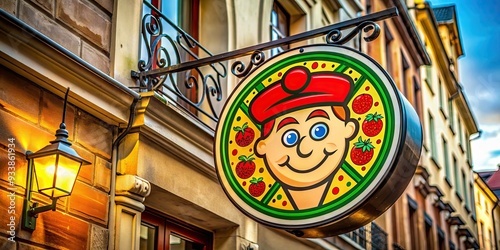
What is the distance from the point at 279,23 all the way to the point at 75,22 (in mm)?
5872

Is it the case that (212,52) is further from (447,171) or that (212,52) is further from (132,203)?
(447,171)

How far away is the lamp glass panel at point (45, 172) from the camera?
18.9 feet

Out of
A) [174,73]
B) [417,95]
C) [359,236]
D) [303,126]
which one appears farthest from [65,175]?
[417,95]

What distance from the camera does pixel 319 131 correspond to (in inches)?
246

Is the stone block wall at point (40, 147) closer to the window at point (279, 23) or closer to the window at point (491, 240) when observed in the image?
the window at point (279, 23)

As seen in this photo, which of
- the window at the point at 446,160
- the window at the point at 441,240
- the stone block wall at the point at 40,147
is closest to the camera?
the stone block wall at the point at 40,147

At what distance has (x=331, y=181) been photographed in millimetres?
5965

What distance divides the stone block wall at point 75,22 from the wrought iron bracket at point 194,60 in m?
0.48

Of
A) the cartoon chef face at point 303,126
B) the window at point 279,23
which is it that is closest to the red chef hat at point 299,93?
the cartoon chef face at point 303,126

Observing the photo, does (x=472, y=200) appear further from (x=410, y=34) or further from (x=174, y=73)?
(x=174, y=73)

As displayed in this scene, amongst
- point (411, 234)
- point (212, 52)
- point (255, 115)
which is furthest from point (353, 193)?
point (411, 234)

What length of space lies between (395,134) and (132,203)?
244 cm

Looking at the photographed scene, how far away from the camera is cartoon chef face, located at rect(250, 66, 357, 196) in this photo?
6098 millimetres

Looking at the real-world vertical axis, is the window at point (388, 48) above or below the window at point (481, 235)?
above
